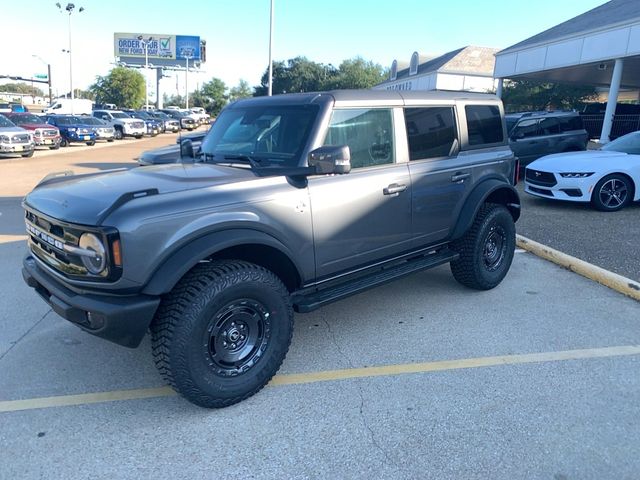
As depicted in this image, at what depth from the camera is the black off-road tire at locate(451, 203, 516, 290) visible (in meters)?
4.71

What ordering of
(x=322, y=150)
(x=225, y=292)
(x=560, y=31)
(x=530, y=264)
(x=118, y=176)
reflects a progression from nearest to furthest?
(x=225, y=292), (x=322, y=150), (x=118, y=176), (x=530, y=264), (x=560, y=31)

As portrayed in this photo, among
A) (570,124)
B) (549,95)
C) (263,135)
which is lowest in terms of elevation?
(263,135)

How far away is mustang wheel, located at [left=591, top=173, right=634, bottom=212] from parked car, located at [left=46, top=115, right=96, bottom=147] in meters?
23.2

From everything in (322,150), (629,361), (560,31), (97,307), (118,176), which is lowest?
(629,361)

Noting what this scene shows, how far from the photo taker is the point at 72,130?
2408 centimetres

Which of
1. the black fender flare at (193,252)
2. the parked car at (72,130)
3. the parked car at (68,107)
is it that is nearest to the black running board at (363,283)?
the black fender flare at (193,252)

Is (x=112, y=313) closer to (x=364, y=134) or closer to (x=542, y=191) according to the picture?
(x=364, y=134)

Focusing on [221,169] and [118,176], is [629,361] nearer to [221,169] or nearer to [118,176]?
[221,169]

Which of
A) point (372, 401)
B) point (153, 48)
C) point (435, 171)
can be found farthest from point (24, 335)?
point (153, 48)

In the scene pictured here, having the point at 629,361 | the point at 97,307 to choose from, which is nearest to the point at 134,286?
the point at 97,307

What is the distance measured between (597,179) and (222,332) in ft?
26.1

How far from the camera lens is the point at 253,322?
125 inches

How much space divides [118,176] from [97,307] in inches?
47.6

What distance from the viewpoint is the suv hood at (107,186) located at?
2.74 m
